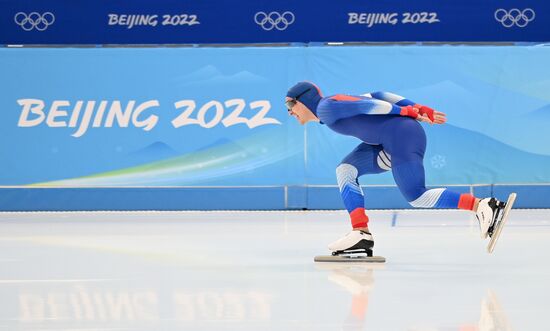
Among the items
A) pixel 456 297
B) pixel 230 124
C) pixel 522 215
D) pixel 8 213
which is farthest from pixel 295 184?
pixel 456 297

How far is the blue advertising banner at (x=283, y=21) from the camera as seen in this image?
11977 millimetres

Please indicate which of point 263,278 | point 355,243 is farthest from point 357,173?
point 263,278

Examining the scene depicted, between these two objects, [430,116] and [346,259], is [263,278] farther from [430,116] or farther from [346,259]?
[430,116]

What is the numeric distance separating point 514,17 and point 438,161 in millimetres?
2263

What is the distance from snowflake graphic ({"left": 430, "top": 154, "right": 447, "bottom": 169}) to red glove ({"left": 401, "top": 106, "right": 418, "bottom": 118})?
456 centimetres

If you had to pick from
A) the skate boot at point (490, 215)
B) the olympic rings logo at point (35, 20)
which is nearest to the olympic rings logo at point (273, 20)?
the olympic rings logo at point (35, 20)

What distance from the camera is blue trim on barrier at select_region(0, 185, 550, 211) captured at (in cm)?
1112

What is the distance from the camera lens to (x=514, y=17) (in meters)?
12.0

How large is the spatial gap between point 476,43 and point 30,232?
5.64 meters

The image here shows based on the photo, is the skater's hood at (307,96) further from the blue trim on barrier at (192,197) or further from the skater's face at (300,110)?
the blue trim on barrier at (192,197)

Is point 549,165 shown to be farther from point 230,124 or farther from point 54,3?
point 54,3

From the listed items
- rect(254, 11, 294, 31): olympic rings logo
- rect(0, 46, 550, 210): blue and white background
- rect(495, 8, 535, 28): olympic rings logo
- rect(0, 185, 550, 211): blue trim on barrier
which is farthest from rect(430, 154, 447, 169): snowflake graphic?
rect(254, 11, 294, 31): olympic rings logo

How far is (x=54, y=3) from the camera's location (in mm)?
12016

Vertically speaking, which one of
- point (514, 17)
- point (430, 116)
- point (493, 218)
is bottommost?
point (493, 218)
